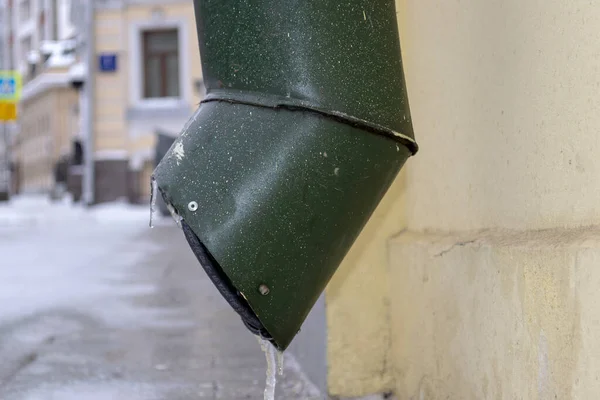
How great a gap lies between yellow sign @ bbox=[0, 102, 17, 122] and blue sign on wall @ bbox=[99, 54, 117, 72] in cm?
281

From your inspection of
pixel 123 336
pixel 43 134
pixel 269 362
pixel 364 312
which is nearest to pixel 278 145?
pixel 269 362

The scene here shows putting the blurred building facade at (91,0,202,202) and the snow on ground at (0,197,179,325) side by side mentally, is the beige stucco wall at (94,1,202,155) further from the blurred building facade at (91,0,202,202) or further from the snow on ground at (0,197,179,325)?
the snow on ground at (0,197,179,325)

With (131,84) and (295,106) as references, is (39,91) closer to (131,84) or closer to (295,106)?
(131,84)

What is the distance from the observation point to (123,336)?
2.77 m

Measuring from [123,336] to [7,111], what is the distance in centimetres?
1181

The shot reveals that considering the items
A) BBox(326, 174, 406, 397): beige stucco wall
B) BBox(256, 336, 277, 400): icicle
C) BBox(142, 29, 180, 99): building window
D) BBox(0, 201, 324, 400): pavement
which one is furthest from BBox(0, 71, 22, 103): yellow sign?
BBox(256, 336, 277, 400): icicle

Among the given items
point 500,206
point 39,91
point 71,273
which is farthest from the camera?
point 39,91

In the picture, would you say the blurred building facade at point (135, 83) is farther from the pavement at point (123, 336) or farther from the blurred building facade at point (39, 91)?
the pavement at point (123, 336)

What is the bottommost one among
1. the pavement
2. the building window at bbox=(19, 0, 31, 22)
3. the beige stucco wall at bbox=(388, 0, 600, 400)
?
the pavement

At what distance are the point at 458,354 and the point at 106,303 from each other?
7.70 ft

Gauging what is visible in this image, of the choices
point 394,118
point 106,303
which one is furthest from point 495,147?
point 106,303

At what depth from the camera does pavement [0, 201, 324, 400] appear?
2.05 m

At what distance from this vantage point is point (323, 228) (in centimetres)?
112

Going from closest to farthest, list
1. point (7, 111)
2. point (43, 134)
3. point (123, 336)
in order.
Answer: point (123, 336), point (7, 111), point (43, 134)
